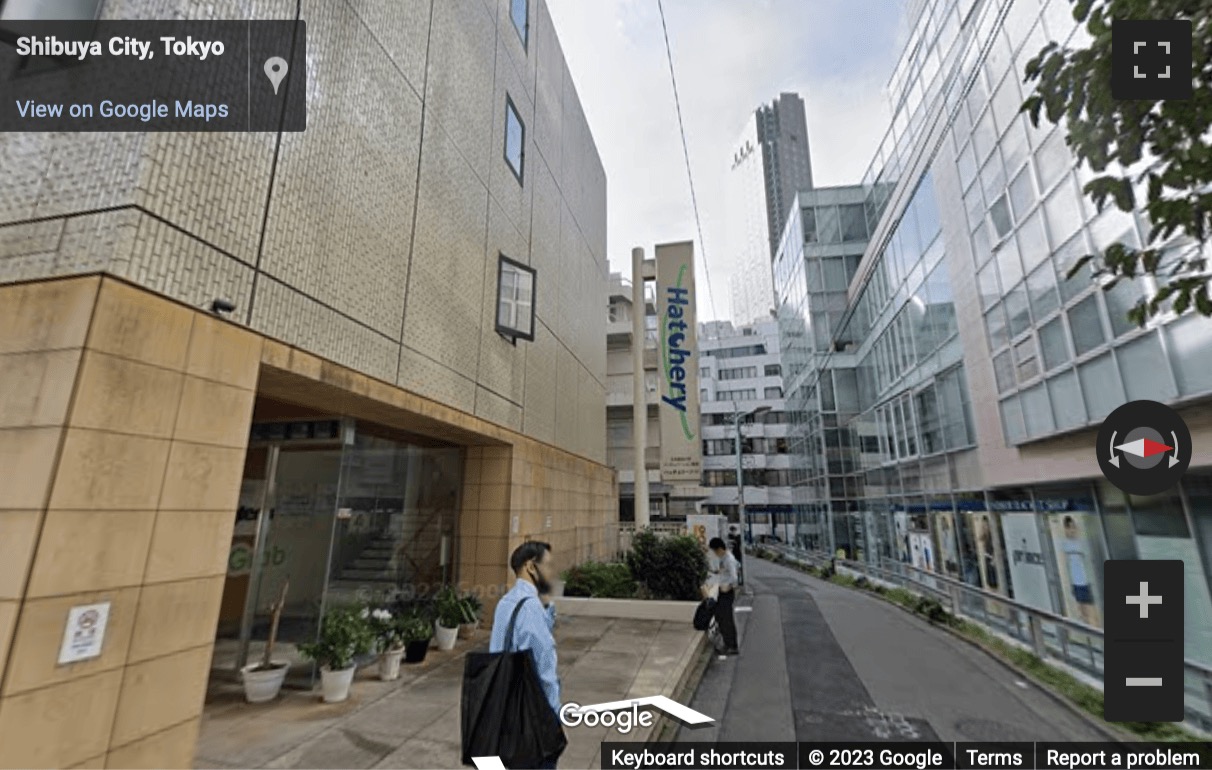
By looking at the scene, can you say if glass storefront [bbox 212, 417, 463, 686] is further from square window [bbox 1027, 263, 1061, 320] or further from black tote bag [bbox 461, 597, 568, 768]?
square window [bbox 1027, 263, 1061, 320]

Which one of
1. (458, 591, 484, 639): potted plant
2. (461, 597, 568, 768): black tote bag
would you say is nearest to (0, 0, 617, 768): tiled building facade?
(458, 591, 484, 639): potted plant

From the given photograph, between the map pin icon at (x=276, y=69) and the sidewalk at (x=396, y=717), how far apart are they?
5.83m

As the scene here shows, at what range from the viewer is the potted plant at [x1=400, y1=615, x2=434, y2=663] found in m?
7.04

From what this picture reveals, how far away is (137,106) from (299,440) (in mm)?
4147

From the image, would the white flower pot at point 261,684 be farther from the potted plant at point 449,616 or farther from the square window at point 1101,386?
the square window at point 1101,386

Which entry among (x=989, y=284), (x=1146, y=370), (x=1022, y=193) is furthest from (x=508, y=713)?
(x=989, y=284)

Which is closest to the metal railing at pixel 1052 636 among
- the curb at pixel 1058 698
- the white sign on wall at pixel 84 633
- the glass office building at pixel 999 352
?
the curb at pixel 1058 698

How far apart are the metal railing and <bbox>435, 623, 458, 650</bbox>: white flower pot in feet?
28.4

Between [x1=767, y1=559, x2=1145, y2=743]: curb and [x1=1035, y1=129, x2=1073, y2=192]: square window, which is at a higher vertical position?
[x1=1035, y1=129, x2=1073, y2=192]: square window

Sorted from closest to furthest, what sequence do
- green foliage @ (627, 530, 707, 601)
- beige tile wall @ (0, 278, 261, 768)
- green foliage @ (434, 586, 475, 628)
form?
beige tile wall @ (0, 278, 261, 768) → green foliage @ (434, 586, 475, 628) → green foliage @ (627, 530, 707, 601)

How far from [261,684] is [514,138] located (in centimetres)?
982

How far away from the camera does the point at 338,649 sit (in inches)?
228

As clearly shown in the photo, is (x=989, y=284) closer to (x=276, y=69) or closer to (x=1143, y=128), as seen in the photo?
(x=1143, y=128)

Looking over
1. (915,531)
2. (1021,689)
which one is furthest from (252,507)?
(915,531)
